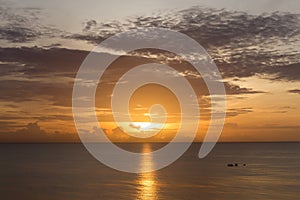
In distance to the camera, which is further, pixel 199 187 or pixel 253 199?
pixel 199 187

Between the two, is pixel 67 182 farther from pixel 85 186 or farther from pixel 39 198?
pixel 39 198

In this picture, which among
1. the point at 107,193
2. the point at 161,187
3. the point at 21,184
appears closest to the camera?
the point at 107,193

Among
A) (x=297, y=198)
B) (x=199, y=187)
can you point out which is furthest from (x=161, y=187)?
(x=297, y=198)

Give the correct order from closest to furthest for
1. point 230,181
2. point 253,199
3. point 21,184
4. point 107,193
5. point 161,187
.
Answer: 1. point 253,199
2. point 107,193
3. point 161,187
4. point 21,184
5. point 230,181

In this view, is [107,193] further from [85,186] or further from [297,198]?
[297,198]

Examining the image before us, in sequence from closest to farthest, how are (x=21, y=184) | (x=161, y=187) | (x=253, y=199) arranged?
(x=253, y=199)
(x=161, y=187)
(x=21, y=184)

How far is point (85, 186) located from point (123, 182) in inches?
583

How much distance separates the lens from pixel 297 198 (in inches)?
3799

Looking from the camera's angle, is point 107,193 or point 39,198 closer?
point 39,198

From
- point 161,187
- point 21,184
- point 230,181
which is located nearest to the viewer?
point 161,187

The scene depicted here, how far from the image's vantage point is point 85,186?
117375 mm

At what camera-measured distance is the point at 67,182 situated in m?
128

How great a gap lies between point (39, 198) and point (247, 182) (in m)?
68.2

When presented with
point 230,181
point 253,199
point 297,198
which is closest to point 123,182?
point 230,181
